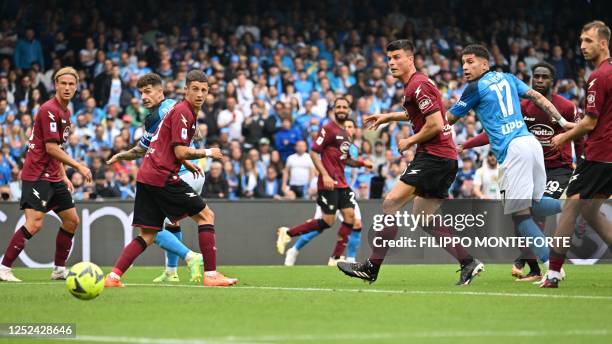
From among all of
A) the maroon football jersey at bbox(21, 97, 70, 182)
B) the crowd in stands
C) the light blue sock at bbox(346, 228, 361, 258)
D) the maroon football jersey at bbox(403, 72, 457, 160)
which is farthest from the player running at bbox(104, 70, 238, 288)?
the crowd in stands

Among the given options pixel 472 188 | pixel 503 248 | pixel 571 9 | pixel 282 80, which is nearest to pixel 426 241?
pixel 503 248

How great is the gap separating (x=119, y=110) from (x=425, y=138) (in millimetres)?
14000

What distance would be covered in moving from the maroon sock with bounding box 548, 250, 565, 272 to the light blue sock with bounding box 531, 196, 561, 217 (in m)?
1.33

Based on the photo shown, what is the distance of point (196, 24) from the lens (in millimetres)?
28094

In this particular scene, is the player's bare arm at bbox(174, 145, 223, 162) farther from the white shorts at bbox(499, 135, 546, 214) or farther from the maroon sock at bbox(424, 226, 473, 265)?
the white shorts at bbox(499, 135, 546, 214)

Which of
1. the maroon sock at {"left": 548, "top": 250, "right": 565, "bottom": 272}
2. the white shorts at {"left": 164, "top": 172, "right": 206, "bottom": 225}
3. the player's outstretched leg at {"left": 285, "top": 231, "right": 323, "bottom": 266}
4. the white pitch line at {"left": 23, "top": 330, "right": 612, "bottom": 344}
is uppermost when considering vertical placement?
the white shorts at {"left": 164, "top": 172, "right": 206, "bottom": 225}

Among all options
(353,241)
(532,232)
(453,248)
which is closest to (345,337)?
(453,248)

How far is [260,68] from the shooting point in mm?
26109

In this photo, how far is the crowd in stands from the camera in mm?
22625

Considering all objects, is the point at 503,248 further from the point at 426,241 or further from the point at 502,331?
the point at 502,331

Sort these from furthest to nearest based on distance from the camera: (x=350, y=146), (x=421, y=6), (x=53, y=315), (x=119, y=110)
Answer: (x=421, y=6) < (x=119, y=110) < (x=350, y=146) < (x=53, y=315)

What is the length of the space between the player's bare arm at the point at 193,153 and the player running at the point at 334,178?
652 centimetres

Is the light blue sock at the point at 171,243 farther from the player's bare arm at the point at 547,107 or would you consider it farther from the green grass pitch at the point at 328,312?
the player's bare arm at the point at 547,107

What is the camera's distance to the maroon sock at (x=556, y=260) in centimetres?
1089
